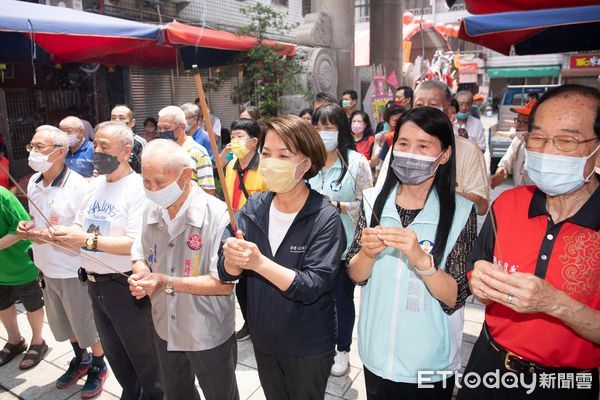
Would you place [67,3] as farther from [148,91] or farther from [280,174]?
[280,174]

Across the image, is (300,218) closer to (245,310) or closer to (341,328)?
(245,310)

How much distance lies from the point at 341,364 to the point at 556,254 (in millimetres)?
1983

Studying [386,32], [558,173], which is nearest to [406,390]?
[558,173]

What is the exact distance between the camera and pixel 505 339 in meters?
1.66

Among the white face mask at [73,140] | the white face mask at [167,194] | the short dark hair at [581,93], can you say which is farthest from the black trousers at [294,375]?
the white face mask at [73,140]

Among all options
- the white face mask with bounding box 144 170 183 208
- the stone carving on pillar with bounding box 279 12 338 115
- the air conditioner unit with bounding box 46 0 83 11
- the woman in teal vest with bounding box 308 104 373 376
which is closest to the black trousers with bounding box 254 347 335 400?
the white face mask with bounding box 144 170 183 208

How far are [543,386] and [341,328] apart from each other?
5.52 feet

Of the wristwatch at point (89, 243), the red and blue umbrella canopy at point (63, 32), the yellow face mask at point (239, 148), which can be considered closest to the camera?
the wristwatch at point (89, 243)

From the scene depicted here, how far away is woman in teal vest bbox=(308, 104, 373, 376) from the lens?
3053mm

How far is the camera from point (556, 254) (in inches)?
61.0

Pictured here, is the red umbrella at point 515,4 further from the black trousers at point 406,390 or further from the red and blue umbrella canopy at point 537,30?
the black trousers at point 406,390

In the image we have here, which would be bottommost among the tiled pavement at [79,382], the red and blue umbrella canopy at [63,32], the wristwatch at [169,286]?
the tiled pavement at [79,382]

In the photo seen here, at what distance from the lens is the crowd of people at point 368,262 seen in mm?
1546

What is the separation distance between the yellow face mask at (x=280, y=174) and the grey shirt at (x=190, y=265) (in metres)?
0.40
